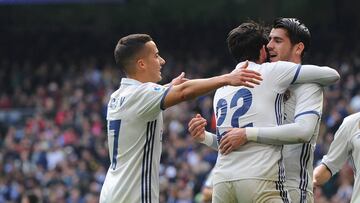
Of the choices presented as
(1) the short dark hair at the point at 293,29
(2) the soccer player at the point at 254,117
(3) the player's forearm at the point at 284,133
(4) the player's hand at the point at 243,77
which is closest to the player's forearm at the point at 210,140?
(2) the soccer player at the point at 254,117

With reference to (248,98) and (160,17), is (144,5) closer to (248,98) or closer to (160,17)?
(160,17)

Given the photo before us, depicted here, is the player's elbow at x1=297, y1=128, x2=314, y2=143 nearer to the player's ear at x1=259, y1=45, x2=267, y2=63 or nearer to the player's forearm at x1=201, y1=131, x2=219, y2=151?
the player's ear at x1=259, y1=45, x2=267, y2=63

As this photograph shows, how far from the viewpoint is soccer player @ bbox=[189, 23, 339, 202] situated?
7.27m

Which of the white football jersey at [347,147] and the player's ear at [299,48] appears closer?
the player's ear at [299,48]

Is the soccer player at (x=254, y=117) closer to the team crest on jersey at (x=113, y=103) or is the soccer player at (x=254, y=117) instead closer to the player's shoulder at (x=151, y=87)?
the player's shoulder at (x=151, y=87)

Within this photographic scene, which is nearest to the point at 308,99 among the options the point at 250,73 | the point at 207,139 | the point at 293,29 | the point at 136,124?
the point at 293,29

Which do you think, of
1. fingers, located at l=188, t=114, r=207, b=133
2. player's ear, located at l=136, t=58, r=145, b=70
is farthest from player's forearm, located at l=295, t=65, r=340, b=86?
player's ear, located at l=136, t=58, r=145, b=70

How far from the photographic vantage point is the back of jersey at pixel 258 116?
7289 millimetres

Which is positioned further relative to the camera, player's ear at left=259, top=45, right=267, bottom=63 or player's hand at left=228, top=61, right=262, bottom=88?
player's ear at left=259, top=45, right=267, bottom=63

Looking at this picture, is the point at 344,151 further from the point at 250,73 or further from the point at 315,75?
the point at 250,73

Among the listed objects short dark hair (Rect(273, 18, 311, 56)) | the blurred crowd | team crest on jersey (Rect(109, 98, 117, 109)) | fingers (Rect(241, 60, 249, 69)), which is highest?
short dark hair (Rect(273, 18, 311, 56))

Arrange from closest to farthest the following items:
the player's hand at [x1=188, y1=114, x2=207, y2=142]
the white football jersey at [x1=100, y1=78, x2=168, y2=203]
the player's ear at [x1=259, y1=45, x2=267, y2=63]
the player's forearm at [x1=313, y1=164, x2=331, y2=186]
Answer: the white football jersey at [x1=100, y1=78, x2=168, y2=203] < the player's ear at [x1=259, y1=45, x2=267, y2=63] < the player's hand at [x1=188, y1=114, x2=207, y2=142] < the player's forearm at [x1=313, y1=164, x2=331, y2=186]

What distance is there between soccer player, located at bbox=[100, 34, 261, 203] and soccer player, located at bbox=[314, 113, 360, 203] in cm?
134

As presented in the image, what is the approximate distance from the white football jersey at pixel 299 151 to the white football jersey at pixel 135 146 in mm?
897
